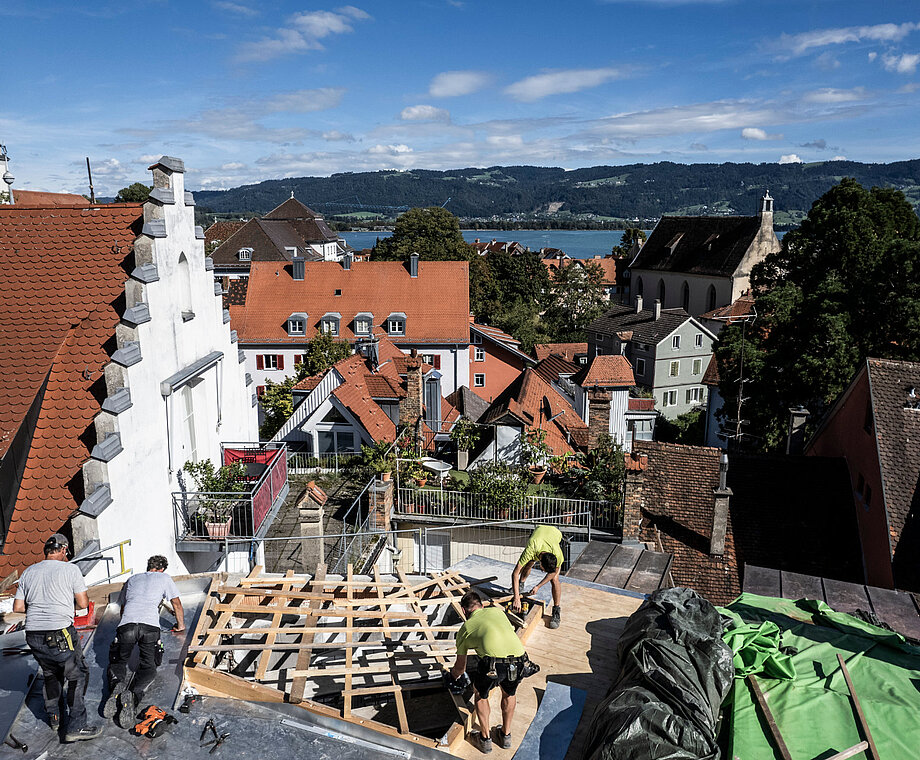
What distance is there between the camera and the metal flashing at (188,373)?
14.2 m

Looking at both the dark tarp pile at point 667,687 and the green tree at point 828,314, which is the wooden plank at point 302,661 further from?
the green tree at point 828,314

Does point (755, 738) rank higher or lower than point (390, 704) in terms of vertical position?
higher

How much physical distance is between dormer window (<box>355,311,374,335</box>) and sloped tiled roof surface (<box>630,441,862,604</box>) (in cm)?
2821

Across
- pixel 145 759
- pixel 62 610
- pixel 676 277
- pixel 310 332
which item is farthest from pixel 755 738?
pixel 676 277

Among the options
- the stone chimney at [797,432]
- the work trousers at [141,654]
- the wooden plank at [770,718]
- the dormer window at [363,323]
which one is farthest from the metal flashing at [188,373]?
the dormer window at [363,323]

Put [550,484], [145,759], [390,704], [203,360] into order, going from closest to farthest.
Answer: [145,759] → [390,704] → [203,360] → [550,484]

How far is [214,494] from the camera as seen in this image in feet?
48.8

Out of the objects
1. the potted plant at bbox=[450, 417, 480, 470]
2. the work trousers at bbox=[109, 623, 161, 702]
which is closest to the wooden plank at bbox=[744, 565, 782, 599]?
the potted plant at bbox=[450, 417, 480, 470]

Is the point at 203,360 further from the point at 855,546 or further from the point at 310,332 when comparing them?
the point at 310,332

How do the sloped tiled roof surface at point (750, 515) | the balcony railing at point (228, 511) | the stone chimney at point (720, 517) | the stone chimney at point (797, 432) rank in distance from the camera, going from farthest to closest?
the stone chimney at point (797, 432), the sloped tiled roof surface at point (750, 515), the stone chimney at point (720, 517), the balcony railing at point (228, 511)

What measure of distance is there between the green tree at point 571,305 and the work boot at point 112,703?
223 ft

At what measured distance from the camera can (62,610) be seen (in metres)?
7.81

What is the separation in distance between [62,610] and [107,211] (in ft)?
31.1

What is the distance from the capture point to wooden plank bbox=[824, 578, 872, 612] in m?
12.7
